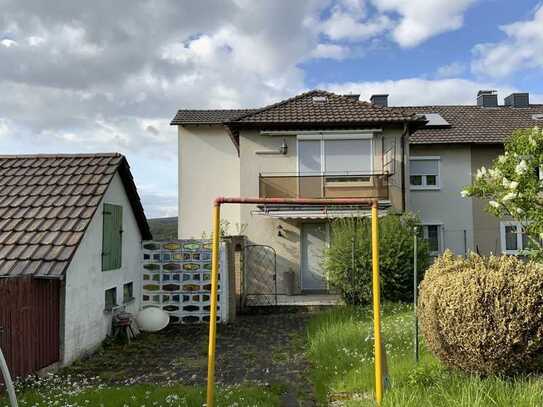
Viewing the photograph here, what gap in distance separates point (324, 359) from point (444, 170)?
1528cm

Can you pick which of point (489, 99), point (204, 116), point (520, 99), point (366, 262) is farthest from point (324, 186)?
point (520, 99)

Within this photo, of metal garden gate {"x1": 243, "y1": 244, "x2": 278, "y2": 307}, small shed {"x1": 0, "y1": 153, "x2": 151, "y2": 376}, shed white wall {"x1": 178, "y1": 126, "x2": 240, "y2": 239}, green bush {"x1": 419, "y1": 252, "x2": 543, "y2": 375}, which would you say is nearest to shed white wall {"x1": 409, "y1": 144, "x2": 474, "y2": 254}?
metal garden gate {"x1": 243, "y1": 244, "x2": 278, "y2": 307}

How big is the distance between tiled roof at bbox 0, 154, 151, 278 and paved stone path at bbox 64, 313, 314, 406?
2.07 metres

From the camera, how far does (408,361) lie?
24.3 ft

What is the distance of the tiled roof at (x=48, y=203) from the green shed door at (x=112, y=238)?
0.80 metres

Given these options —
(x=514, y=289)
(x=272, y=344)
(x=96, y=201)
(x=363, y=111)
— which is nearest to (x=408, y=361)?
(x=514, y=289)

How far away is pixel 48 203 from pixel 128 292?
3.65 metres

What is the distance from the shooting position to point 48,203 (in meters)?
9.71

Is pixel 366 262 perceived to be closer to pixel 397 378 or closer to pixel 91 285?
pixel 397 378

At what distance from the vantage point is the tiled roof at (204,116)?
909 inches

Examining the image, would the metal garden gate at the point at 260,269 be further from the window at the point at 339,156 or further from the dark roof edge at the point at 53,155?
the dark roof edge at the point at 53,155

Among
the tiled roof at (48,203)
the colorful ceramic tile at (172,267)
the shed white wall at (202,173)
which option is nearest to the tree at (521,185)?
the tiled roof at (48,203)

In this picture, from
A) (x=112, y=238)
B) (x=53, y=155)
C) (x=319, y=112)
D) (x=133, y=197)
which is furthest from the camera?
(x=319, y=112)

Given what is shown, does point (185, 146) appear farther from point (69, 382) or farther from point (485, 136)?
point (69, 382)
